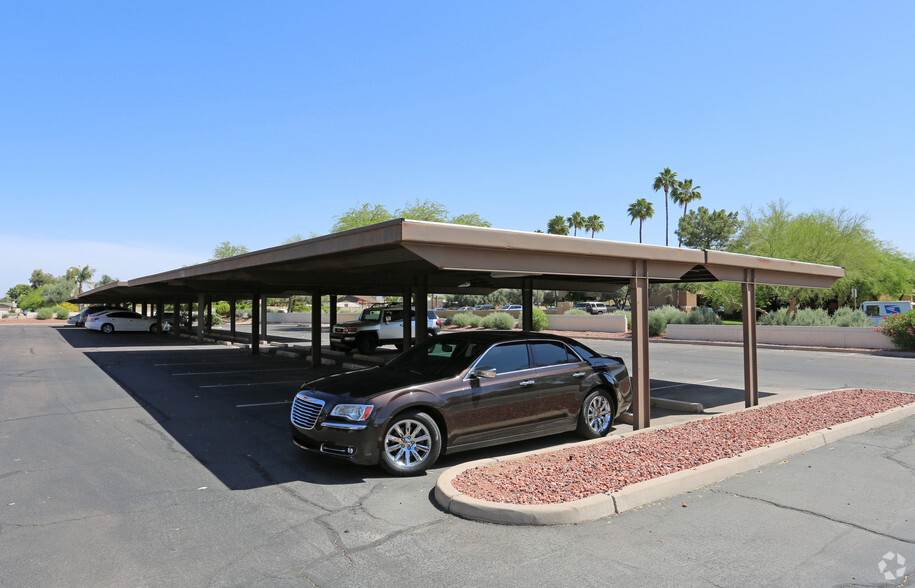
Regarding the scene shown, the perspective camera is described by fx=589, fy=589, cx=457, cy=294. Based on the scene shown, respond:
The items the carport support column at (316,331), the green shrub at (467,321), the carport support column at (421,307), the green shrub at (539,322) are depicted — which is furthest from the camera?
the green shrub at (467,321)

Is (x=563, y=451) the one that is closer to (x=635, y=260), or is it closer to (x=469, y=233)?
(x=469, y=233)

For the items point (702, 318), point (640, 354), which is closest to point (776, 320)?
point (702, 318)

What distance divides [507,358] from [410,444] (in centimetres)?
176

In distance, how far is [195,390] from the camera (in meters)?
12.9

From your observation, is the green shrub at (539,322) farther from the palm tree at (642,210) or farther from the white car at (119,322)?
the palm tree at (642,210)

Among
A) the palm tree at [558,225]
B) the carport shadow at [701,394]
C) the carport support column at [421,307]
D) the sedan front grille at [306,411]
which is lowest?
the carport shadow at [701,394]

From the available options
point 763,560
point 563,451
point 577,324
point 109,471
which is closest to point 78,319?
point 577,324

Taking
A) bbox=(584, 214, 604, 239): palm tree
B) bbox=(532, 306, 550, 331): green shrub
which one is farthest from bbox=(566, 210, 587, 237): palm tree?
bbox=(532, 306, 550, 331): green shrub

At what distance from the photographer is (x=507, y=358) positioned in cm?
754

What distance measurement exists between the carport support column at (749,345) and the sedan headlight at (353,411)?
7.35 m

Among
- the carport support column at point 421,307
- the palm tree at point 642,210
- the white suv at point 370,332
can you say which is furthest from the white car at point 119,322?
the palm tree at point 642,210

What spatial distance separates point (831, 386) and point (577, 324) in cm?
2501

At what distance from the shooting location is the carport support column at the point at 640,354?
874 cm

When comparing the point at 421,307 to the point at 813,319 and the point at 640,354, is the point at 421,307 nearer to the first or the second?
the point at 640,354
